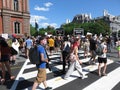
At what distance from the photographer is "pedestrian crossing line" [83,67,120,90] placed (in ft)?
30.7

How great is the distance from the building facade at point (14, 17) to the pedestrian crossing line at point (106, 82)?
1243 inches

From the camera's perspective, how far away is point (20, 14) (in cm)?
4481

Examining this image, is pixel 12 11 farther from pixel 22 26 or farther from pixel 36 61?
pixel 36 61

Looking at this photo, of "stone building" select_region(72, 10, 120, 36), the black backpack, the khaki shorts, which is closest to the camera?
the black backpack

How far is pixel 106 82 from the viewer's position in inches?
400

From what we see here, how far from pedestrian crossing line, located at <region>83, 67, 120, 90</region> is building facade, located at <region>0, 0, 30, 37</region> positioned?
31568 millimetres

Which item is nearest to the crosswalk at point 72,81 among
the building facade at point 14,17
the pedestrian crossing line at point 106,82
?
the pedestrian crossing line at point 106,82

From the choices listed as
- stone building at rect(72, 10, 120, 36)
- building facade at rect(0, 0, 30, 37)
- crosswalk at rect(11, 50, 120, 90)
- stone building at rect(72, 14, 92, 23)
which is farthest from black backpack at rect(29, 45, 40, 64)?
stone building at rect(72, 14, 92, 23)

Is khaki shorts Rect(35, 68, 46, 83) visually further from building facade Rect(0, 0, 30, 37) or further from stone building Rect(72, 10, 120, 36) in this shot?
stone building Rect(72, 10, 120, 36)

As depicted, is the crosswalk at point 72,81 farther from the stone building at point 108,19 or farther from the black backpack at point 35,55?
the stone building at point 108,19

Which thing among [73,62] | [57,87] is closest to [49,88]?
[57,87]

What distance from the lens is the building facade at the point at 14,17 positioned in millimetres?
41188

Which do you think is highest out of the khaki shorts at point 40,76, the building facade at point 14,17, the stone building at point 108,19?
the stone building at point 108,19

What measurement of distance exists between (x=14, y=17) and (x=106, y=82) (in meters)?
35.3
